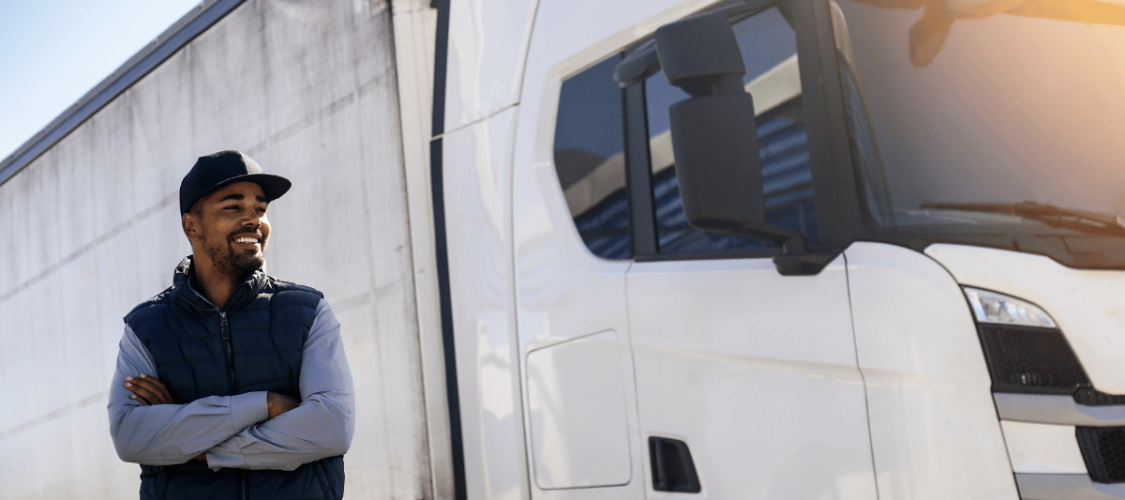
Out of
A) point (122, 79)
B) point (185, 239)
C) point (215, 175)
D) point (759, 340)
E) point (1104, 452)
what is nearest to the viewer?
point (1104, 452)

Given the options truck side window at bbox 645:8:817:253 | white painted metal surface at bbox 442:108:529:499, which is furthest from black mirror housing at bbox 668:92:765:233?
white painted metal surface at bbox 442:108:529:499

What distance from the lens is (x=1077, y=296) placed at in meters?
1.71

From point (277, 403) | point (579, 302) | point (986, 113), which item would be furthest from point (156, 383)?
point (986, 113)

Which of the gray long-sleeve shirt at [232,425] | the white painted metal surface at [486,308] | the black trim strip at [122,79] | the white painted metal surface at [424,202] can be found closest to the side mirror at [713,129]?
the white painted metal surface at [486,308]

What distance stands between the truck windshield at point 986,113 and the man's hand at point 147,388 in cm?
172

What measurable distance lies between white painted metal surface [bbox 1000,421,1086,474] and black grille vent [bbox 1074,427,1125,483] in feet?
0.05

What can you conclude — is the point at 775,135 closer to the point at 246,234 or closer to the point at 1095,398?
the point at 1095,398

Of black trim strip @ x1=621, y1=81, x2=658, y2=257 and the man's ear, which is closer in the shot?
the man's ear

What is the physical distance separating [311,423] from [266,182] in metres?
0.63

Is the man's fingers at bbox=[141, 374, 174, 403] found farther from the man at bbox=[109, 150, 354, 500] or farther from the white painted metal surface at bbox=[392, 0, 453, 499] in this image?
the white painted metal surface at bbox=[392, 0, 453, 499]

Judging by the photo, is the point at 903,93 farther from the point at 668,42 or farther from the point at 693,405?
the point at 693,405

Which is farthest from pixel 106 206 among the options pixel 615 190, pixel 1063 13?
pixel 1063 13

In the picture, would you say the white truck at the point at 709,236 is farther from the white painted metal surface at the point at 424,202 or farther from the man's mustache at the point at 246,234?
the man's mustache at the point at 246,234

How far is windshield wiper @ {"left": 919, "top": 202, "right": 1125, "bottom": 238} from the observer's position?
69.9 inches
